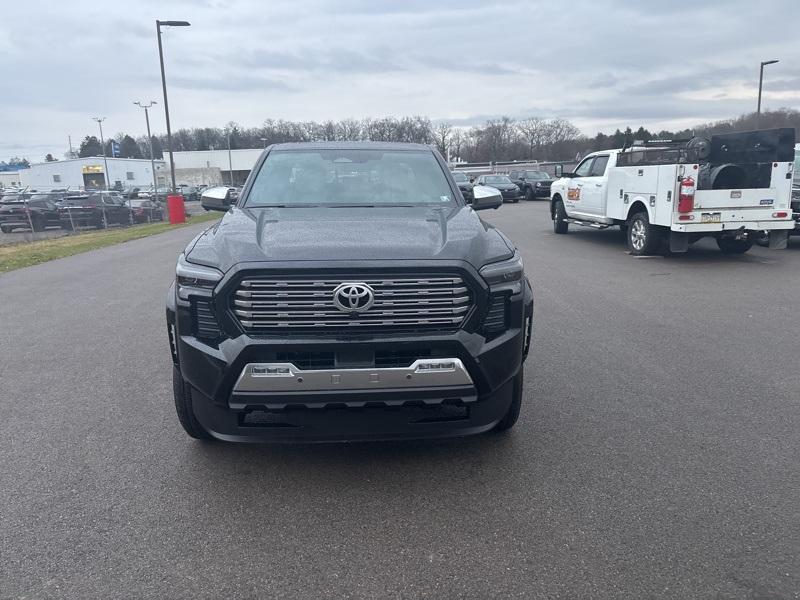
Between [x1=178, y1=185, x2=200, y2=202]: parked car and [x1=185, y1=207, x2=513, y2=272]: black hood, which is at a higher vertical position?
[x1=185, y1=207, x2=513, y2=272]: black hood

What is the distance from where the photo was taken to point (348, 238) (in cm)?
358

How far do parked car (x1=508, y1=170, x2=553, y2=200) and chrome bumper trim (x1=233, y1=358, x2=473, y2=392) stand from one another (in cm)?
3462

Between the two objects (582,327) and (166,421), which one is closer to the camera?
(166,421)

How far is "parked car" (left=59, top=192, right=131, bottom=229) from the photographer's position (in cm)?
2633

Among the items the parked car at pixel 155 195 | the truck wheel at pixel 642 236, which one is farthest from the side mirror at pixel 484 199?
the parked car at pixel 155 195

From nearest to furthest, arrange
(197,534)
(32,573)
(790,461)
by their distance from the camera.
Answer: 1. (32,573)
2. (197,534)
3. (790,461)

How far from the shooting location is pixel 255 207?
4656mm

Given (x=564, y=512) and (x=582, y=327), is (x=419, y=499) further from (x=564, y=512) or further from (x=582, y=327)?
(x=582, y=327)

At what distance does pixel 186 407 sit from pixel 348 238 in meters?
1.40

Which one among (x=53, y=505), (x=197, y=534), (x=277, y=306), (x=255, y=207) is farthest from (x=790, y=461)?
(x=53, y=505)

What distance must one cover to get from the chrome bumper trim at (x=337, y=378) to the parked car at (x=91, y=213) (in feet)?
85.3

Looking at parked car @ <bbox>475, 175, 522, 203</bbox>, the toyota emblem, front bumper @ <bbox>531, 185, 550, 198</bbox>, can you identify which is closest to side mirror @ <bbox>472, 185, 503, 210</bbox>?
the toyota emblem

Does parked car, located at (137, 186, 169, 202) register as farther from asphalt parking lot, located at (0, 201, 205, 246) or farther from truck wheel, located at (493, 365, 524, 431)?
truck wheel, located at (493, 365, 524, 431)

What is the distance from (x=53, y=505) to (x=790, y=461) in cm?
411
